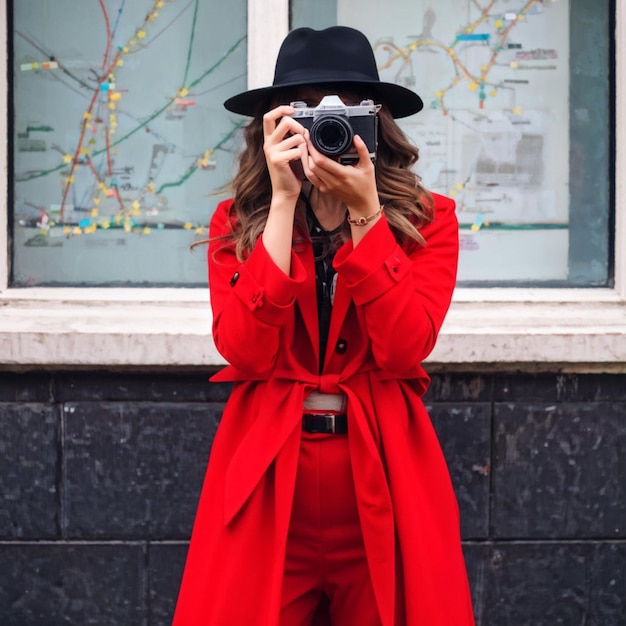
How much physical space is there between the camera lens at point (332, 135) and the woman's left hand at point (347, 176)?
1cm

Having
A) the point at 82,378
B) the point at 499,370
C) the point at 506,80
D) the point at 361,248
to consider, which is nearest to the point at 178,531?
the point at 82,378

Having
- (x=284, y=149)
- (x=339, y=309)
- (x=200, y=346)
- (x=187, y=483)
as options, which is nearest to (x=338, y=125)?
(x=284, y=149)

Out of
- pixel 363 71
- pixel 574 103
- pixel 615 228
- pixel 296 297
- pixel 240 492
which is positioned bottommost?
pixel 240 492

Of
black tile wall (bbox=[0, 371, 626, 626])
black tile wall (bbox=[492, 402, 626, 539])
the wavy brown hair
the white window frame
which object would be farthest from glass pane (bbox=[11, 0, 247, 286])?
the wavy brown hair

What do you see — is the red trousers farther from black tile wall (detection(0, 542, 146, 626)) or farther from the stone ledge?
black tile wall (detection(0, 542, 146, 626))

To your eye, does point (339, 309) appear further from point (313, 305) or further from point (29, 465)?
point (29, 465)

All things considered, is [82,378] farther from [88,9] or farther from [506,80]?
[506,80]

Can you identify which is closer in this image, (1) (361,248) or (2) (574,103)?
(1) (361,248)

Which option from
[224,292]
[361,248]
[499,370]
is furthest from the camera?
[499,370]

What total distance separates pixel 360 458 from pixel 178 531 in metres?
1.67

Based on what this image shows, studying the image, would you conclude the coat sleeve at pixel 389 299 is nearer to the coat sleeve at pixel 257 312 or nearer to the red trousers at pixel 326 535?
the coat sleeve at pixel 257 312

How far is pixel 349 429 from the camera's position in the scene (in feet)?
6.35

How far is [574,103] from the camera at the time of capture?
3645 mm

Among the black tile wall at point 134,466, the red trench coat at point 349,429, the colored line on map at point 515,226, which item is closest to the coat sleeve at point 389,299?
the red trench coat at point 349,429
